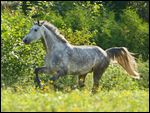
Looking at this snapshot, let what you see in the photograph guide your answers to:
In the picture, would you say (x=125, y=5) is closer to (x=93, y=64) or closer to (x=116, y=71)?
(x=116, y=71)

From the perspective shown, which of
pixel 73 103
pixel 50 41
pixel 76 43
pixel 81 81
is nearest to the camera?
pixel 73 103

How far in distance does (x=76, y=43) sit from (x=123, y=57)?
16.1ft

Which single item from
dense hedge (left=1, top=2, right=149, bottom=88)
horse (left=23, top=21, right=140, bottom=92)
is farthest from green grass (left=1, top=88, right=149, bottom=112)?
dense hedge (left=1, top=2, right=149, bottom=88)

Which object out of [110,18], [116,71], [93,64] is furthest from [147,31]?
[93,64]

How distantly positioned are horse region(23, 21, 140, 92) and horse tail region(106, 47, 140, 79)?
10.7 inches

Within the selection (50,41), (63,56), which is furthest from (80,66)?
(50,41)

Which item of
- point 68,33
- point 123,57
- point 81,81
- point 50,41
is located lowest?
point 81,81

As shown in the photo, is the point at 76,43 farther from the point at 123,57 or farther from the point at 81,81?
the point at 81,81

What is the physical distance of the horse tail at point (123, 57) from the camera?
1642 cm

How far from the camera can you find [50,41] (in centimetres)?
1537

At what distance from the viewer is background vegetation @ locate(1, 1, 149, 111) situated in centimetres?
1121

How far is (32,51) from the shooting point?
19.7m

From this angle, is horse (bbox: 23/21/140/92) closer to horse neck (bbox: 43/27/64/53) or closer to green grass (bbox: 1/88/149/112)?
horse neck (bbox: 43/27/64/53)

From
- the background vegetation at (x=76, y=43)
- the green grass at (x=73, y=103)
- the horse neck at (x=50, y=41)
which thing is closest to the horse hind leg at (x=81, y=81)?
the background vegetation at (x=76, y=43)
